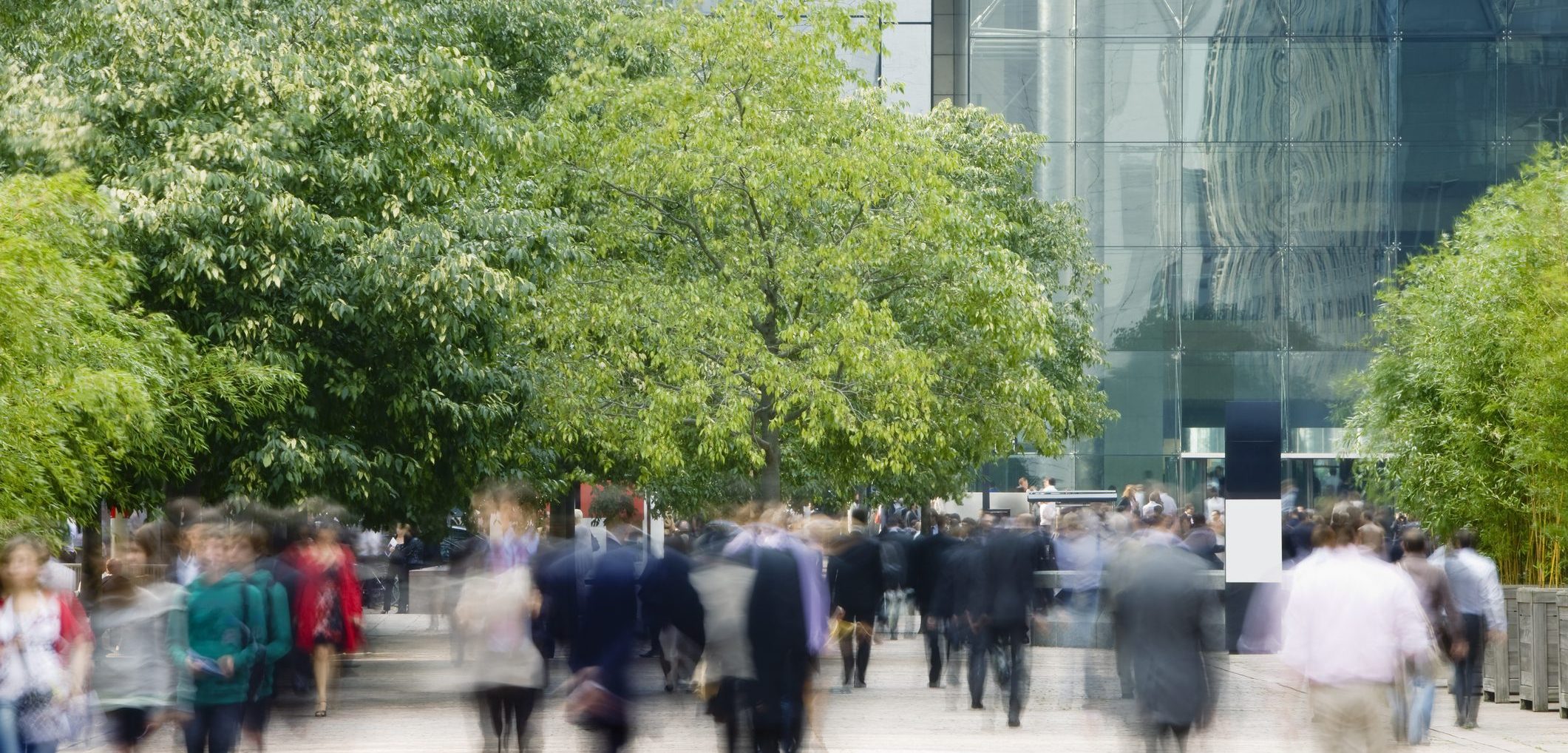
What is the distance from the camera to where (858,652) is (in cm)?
2094

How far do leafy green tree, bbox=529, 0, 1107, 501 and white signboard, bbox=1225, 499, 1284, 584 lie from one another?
427 centimetres

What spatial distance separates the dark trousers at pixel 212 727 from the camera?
10711mm

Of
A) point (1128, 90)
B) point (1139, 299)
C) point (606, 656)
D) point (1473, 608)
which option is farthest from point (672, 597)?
point (1128, 90)

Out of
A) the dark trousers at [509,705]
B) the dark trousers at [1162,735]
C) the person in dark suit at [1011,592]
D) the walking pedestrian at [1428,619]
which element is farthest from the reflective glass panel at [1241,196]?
the dark trousers at [509,705]

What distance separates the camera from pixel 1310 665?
959 cm

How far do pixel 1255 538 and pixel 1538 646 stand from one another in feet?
14.9

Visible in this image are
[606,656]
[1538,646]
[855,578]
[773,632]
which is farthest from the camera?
[855,578]

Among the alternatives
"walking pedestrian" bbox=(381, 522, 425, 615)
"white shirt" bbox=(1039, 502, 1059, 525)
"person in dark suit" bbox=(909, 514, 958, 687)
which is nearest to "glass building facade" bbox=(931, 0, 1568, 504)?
"white shirt" bbox=(1039, 502, 1059, 525)

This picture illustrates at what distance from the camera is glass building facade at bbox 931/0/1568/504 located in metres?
41.8

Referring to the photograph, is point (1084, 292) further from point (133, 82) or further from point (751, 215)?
point (133, 82)

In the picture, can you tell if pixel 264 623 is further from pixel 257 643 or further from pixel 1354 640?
pixel 1354 640

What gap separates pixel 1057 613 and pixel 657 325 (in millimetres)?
9376

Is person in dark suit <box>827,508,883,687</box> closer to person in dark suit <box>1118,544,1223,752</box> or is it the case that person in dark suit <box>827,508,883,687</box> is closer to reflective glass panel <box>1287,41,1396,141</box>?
person in dark suit <box>1118,544,1223,752</box>

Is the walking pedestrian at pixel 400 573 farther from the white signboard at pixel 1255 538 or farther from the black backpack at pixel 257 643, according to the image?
the black backpack at pixel 257 643
